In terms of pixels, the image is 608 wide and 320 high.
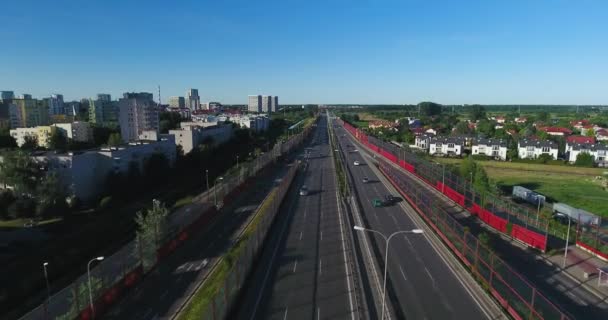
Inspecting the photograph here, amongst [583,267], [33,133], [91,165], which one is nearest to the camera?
[583,267]

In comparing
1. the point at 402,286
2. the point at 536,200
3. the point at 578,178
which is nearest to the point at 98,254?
the point at 402,286

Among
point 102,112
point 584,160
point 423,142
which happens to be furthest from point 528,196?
point 102,112

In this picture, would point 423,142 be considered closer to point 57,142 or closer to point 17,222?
point 57,142

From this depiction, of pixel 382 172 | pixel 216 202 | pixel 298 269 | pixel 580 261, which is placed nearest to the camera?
pixel 298 269

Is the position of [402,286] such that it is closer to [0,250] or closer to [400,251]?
[400,251]

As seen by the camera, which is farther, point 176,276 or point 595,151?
point 595,151

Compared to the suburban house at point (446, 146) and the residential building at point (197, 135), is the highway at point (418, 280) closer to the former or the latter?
the residential building at point (197, 135)
